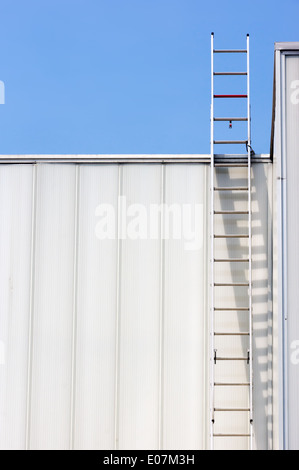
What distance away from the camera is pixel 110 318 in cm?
714

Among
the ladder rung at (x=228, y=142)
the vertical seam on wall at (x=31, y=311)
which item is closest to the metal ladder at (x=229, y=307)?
the ladder rung at (x=228, y=142)

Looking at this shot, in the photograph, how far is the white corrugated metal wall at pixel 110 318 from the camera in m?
7.02

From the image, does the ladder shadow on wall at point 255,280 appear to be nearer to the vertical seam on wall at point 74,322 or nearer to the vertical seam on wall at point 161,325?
the vertical seam on wall at point 161,325

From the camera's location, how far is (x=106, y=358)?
7.09m

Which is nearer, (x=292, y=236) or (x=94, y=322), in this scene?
(x=292, y=236)

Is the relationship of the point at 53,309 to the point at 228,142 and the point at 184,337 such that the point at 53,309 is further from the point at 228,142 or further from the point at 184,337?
the point at 228,142

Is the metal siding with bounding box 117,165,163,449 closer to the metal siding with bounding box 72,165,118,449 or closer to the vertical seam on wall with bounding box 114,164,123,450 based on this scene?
the vertical seam on wall with bounding box 114,164,123,450

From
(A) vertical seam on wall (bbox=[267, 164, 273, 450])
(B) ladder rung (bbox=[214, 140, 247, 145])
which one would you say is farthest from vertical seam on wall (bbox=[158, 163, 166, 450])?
(A) vertical seam on wall (bbox=[267, 164, 273, 450])

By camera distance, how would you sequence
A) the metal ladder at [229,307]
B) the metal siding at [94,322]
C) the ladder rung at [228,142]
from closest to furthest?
the metal ladder at [229,307] < the metal siding at [94,322] < the ladder rung at [228,142]

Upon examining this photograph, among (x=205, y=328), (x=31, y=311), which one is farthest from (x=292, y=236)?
(x=31, y=311)

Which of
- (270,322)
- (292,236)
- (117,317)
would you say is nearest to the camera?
(292,236)

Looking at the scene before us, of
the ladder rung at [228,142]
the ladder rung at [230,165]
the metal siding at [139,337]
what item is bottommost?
the metal siding at [139,337]

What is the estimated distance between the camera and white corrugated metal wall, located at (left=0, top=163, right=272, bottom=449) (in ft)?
23.0
